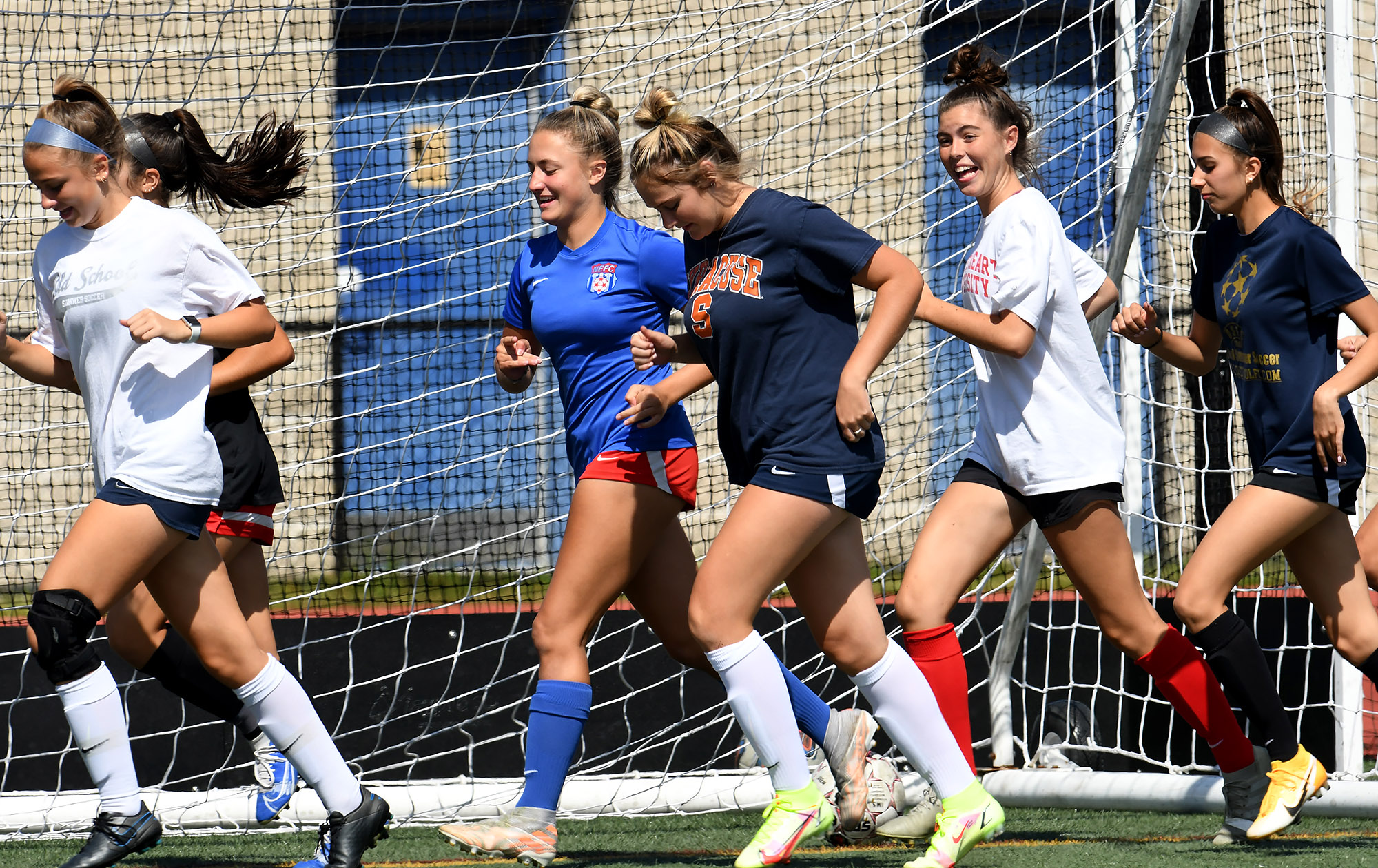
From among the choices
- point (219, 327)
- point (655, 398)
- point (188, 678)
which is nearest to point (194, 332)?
point (219, 327)

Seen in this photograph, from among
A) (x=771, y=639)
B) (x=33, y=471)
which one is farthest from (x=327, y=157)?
(x=771, y=639)

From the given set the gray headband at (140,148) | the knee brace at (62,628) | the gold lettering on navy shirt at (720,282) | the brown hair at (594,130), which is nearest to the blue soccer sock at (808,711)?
the gold lettering on navy shirt at (720,282)

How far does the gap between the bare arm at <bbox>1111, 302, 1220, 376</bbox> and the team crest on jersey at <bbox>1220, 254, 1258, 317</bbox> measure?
147 mm

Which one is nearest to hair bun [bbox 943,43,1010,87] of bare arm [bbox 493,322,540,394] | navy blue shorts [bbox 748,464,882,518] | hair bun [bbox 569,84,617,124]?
hair bun [bbox 569,84,617,124]

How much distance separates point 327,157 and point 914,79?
2785 mm

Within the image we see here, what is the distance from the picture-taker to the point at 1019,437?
341cm

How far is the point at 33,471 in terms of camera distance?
20.0 ft

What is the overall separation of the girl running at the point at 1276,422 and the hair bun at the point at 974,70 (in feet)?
1.78

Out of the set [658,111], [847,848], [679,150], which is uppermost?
[658,111]

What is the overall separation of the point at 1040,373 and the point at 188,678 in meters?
2.44

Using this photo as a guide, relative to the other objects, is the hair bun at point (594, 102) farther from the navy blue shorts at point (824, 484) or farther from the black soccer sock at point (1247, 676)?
the black soccer sock at point (1247, 676)

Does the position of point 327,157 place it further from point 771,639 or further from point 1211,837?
point 1211,837

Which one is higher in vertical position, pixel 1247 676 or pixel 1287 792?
pixel 1247 676

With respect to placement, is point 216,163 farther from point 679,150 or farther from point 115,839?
point 115,839
